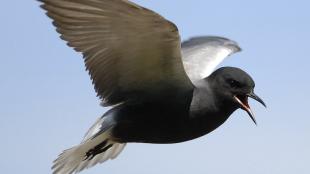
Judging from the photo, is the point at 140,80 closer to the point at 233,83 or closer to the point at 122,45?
the point at 122,45

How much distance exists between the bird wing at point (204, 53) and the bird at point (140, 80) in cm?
51

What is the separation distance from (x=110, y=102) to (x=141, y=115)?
0.31 meters

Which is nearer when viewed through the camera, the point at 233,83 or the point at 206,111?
the point at 206,111

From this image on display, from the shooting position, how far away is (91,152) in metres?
8.00

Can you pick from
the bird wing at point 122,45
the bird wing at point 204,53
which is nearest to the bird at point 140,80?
the bird wing at point 122,45

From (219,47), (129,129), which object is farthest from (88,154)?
(219,47)

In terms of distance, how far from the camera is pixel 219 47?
9828 mm

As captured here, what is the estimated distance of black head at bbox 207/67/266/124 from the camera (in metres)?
7.51

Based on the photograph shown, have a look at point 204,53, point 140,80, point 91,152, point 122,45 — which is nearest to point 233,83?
point 140,80

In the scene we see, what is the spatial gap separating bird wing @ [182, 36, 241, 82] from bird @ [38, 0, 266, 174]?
0.51m

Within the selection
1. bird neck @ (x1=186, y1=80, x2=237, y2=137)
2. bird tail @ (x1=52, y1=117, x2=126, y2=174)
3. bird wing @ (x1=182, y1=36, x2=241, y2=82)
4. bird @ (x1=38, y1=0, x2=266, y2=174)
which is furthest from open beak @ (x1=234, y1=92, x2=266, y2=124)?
bird tail @ (x1=52, y1=117, x2=126, y2=174)

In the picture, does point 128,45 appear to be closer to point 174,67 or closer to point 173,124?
point 174,67

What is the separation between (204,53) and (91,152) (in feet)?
6.74

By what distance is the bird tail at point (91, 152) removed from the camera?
771 cm
